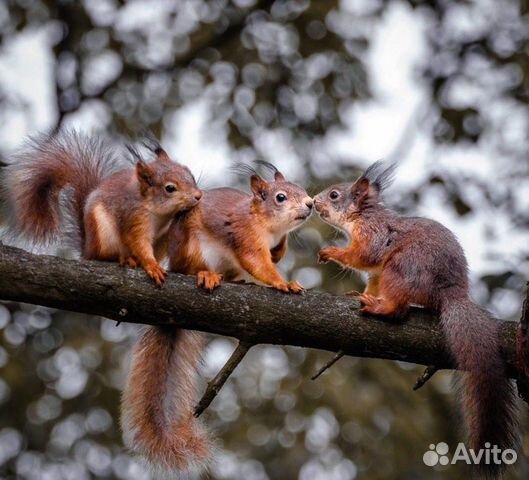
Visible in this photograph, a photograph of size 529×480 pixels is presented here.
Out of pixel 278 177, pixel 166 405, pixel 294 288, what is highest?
pixel 294 288

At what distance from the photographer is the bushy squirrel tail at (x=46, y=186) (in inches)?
184

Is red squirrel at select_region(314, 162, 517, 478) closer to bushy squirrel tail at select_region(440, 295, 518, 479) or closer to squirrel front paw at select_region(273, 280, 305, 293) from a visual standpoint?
bushy squirrel tail at select_region(440, 295, 518, 479)

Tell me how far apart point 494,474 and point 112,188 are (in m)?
1.97

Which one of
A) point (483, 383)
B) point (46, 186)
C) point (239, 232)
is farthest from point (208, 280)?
point (46, 186)

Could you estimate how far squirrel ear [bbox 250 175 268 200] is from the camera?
4551 mm

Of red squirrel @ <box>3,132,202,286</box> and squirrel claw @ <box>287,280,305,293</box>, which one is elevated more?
squirrel claw @ <box>287,280,305,293</box>

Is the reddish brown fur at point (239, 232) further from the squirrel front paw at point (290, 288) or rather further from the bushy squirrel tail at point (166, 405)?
the bushy squirrel tail at point (166, 405)

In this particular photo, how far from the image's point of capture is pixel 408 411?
7.31 metres

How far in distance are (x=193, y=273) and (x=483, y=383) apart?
1230mm

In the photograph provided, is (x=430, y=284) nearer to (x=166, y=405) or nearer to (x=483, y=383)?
(x=483, y=383)

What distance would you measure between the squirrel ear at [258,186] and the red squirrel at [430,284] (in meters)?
0.29

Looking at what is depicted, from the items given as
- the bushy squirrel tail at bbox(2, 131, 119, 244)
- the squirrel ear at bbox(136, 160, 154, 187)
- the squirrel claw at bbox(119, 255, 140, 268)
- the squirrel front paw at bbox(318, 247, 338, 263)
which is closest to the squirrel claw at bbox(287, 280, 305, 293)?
the squirrel front paw at bbox(318, 247, 338, 263)

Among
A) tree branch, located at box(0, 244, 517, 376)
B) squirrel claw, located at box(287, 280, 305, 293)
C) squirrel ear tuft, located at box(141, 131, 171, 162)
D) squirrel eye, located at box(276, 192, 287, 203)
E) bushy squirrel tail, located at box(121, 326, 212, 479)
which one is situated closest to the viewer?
tree branch, located at box(0, 244, 517, 376)

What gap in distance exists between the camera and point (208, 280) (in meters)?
3.84
